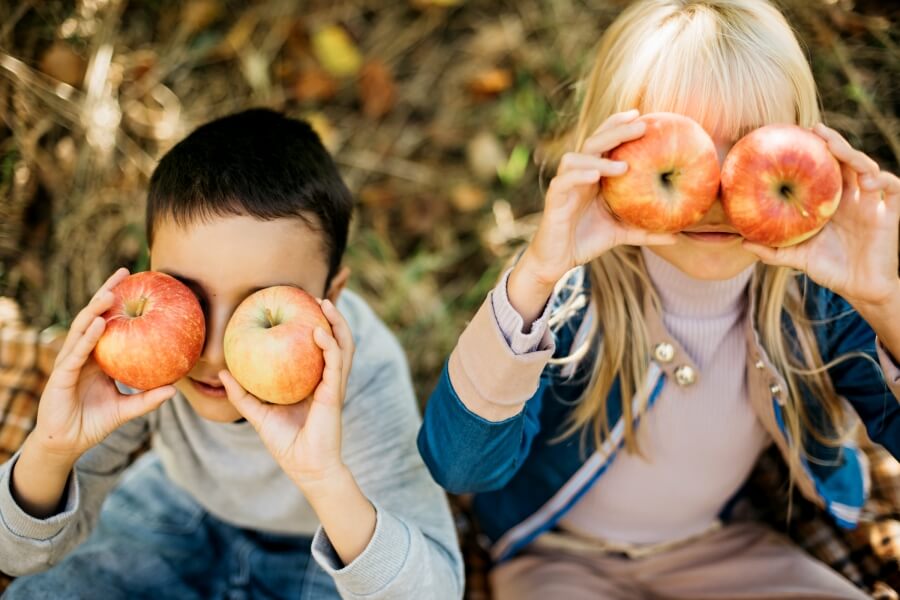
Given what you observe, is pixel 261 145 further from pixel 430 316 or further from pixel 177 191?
pixel 430 316

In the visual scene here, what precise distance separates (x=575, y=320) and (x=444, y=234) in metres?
1.20

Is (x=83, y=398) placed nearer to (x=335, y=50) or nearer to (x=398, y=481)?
(x=398, y=481)

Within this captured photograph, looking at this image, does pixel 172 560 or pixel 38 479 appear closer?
pixel 38 479

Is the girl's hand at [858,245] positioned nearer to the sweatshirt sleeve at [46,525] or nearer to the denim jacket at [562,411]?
the denim jacket at [562,411]

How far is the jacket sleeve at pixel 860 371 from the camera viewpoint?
142 centimetres

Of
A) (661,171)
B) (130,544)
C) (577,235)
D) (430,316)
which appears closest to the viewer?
(661,171)

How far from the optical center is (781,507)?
182cm

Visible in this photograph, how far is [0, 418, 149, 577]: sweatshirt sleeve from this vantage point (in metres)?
1.29

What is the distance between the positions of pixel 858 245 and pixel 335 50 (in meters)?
1.88

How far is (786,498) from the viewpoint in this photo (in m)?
1.79

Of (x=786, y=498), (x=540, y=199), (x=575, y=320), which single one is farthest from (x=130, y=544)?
(x=540, y=199)

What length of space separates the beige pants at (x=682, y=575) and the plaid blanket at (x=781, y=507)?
9cm

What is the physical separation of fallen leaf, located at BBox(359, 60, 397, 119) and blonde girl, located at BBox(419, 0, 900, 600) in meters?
1.29

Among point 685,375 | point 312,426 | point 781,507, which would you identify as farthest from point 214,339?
point 781,507
